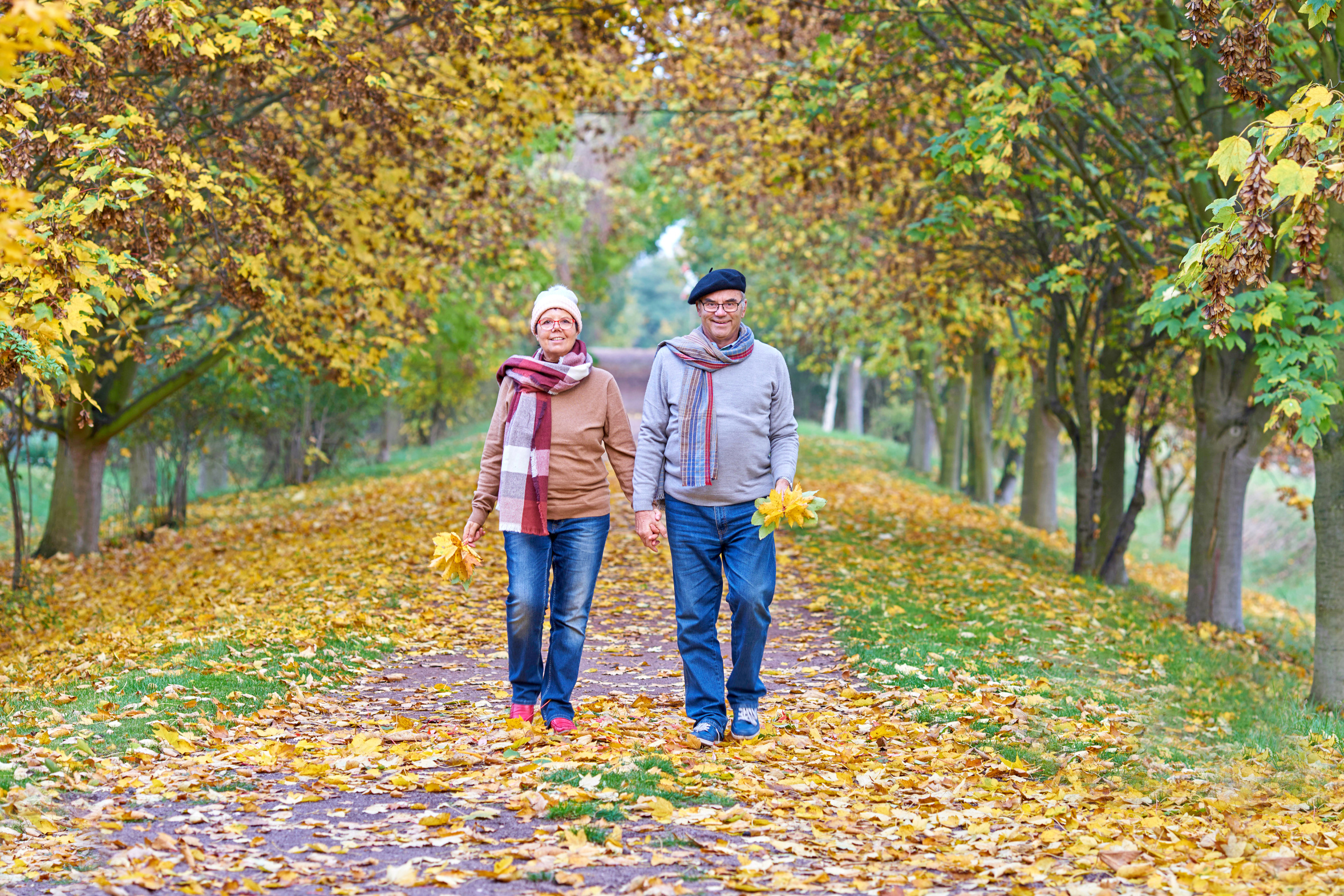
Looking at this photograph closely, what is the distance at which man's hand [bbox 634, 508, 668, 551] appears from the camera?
18.2 ft

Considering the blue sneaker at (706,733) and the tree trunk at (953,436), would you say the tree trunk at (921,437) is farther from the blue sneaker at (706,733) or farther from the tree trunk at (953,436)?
the blue sneaker at (706,733)

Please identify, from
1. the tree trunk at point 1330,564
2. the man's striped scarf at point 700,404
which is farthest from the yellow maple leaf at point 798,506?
the tree trunk at point 1330,564

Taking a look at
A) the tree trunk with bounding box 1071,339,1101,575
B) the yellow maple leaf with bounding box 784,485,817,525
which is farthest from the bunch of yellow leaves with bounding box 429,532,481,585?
the tree trunk with bounding box 1071,339,1101,575

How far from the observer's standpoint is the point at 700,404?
5.54 metres

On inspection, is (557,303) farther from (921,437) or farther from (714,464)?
(921,437)

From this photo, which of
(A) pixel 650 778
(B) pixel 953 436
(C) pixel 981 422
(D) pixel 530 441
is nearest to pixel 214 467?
(B) pixel 953 436

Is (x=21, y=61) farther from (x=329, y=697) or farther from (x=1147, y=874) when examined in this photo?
(x=1147, y=874)

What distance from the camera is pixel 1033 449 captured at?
19.5 metres

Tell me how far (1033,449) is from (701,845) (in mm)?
16314

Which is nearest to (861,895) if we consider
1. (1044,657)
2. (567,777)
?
(567,777)

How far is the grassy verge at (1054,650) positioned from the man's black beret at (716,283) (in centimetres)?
266

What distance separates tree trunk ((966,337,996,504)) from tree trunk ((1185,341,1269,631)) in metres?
8.81

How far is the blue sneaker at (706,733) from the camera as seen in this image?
570 centimetres

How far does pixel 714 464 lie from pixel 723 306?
74 cm
